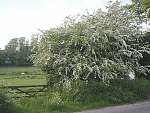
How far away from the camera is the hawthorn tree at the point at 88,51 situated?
2205cm

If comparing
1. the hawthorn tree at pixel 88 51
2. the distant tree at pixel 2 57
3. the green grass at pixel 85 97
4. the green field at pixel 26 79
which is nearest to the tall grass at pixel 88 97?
the green grass at pixel 85 97

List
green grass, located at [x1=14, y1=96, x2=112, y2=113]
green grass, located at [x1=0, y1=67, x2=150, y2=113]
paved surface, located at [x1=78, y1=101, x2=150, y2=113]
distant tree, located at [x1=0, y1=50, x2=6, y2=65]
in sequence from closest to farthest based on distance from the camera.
A: green grass, located at [x1=14, y1=96, x2=112, y2=113] → paved surface, located at [x1=78, y1=101, x2=150, y2=113] → green grass, located at [x1=0, y1=67, x2=150, y2=113] → distant tree, located at [x1=0, y1=50, x2=6, y2=65]

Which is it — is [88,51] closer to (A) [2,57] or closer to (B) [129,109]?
(B) [129,109]

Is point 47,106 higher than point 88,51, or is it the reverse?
point 88,51

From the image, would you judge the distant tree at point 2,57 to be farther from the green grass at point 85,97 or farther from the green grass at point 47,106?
the green grass at point 47,106

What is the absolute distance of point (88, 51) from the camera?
2250cm

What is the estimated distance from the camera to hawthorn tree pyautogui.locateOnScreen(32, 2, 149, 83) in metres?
22.0

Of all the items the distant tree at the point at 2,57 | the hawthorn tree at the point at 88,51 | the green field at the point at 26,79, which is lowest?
the green field at the point at 26,79

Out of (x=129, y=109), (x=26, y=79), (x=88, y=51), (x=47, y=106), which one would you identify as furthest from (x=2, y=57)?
(x=129, y=109)

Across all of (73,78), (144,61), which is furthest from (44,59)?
(144,61)

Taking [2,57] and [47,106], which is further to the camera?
[2,57]

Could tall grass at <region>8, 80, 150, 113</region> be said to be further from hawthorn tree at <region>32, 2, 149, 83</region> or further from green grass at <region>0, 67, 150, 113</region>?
hawthorn tree at <region>32, 2, 149, 83</region>

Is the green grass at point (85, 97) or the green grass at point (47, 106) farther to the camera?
the green grass at point (85, 97)

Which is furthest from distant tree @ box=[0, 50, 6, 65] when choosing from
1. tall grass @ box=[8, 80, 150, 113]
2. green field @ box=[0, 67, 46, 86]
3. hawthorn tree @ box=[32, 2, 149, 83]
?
tall grass @ box=[8, 80, 150, 113]
